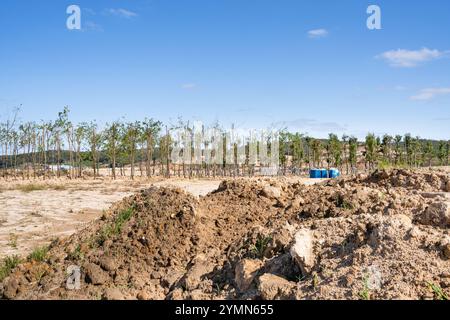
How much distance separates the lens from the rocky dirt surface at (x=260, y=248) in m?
4.43

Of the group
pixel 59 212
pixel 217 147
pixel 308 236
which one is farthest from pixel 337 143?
pixel 308 236

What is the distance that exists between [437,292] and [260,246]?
2.42 meters

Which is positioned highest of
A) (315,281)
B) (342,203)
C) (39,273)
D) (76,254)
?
(342,203)

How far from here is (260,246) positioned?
5812 millimetres

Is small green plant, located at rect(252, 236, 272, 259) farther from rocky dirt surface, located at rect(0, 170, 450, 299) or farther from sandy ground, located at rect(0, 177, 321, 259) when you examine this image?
sandy ground, located at rect(0, 177, 321, 259)

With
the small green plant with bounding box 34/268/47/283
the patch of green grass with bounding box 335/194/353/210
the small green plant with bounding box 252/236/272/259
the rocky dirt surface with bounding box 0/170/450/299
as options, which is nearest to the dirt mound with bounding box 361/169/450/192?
the rocky dirt surface with bounding box 0/170/450/299

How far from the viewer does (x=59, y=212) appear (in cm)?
1767

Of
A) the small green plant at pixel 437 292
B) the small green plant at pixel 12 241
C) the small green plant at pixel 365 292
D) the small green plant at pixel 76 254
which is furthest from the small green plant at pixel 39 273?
the small green plant at pixel 437 292

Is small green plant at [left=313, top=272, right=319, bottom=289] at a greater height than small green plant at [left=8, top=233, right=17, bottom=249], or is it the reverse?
small green plant at [left=313, top=272, right=319, bottom=289]

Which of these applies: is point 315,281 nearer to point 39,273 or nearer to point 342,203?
point 342,203

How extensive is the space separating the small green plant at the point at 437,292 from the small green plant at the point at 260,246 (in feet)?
7.22

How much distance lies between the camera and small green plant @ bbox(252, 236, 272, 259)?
18.6ft

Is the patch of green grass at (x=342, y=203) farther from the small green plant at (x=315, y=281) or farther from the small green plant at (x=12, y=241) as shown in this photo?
the small green plant at (x=12, y=241)

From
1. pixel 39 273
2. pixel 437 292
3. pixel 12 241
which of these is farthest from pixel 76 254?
pixel 12 241
